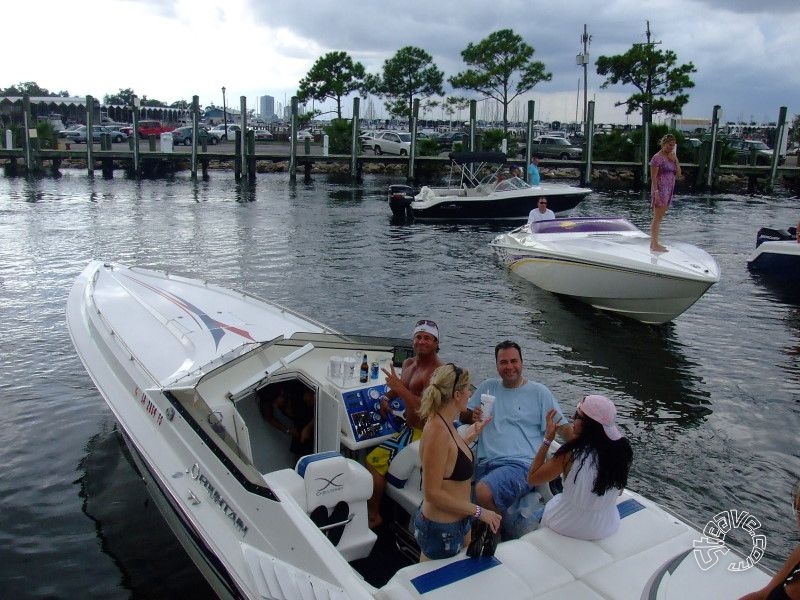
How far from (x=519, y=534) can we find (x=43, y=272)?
523 inches

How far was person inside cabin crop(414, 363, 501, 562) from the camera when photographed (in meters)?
3.63

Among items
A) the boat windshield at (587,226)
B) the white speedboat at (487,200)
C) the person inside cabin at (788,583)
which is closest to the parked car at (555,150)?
A: the white speedboat at (487,200)

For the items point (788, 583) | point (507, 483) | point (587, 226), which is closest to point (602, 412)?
point (507, 483)

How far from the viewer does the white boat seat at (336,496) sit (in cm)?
432

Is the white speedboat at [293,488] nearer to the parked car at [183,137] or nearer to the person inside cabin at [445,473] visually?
the person inside cabin at [445,473]

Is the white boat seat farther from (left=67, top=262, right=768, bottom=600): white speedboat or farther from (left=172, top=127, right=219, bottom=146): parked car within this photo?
(left=172, top=127, right=219, bottom=146): parked car

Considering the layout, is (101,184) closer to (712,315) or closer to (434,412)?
(712,315)

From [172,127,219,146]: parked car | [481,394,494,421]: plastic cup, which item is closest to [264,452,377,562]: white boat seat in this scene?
[481,394,494,421]: plastic cup

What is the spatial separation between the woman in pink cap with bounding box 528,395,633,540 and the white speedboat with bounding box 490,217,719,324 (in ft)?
24.4

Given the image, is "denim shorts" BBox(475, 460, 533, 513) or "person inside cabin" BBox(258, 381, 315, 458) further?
"person inside cabin" BBox(258, 381, 315, 458)

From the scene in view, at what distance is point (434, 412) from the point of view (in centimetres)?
369

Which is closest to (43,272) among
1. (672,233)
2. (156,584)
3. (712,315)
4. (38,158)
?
(156,584)

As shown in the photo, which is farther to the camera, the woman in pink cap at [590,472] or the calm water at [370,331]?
the calm water at [370,331]

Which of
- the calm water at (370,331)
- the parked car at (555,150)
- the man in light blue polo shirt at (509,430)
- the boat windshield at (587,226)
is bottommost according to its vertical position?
the calm water at (370,331)
